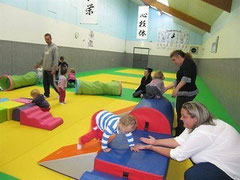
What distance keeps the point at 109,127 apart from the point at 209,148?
1160mm

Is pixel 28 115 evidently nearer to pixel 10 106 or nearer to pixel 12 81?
pixel 10 106

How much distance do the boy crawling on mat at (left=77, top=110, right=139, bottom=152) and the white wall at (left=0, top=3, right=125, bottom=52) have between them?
21.4 feet

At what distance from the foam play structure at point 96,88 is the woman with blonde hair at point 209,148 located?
503 centimetres

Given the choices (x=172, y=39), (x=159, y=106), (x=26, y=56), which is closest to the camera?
(x=159, y=106)

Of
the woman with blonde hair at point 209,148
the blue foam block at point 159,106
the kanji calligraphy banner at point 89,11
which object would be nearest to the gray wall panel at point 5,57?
the kanji calligraphy banner at point 89,11

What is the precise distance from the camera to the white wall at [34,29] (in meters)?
7.55

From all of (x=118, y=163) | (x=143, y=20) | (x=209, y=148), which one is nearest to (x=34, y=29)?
(x=143, y=20)

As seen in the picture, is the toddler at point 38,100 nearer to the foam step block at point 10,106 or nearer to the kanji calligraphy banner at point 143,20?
the foam step block at point 10,106

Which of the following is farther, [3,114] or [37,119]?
[3,114]

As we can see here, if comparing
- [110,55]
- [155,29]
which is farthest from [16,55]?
[155,29]

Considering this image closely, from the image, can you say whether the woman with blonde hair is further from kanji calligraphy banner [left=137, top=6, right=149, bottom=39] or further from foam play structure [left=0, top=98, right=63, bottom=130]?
kanji calligraphy banner [left=137, top=6, right=149, bottom=39]

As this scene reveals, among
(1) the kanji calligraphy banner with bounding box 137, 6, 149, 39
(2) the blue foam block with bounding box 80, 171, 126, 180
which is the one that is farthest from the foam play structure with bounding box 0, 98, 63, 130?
(1) the kanji calligraphy banner with bounding box 137, 6, 149, 39

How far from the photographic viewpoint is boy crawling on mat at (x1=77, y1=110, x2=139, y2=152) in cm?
243

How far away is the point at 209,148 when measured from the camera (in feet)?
6.81
